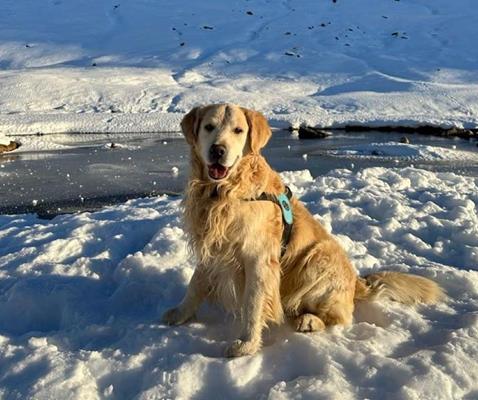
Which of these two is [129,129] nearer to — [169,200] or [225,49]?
[169,200]

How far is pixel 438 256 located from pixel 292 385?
3048mm

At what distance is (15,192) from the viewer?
35.2 feet

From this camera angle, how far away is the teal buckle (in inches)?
152

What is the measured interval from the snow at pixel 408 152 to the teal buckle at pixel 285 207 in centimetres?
1149

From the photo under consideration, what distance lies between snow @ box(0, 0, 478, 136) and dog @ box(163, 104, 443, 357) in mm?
21769

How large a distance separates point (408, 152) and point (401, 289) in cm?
1198

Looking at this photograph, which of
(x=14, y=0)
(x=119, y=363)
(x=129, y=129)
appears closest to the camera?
(x=119, y=363)

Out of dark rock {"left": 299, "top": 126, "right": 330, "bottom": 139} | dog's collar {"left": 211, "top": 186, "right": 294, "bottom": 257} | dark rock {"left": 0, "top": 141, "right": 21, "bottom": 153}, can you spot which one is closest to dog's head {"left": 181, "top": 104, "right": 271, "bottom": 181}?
dog's collar {"left": 211, "top": 186, "right": 294, "bottom": 257}

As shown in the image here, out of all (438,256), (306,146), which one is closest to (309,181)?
(438,256)

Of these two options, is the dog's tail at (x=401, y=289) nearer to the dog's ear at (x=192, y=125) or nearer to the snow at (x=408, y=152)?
the dog's ear at (x=192, y=125)

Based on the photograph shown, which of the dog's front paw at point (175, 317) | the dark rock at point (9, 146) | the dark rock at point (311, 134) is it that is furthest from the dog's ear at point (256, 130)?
the dark rock at point (311, 134)

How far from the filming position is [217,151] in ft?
11.6

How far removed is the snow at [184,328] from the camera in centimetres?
306

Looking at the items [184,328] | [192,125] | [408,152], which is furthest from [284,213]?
[408,152]
